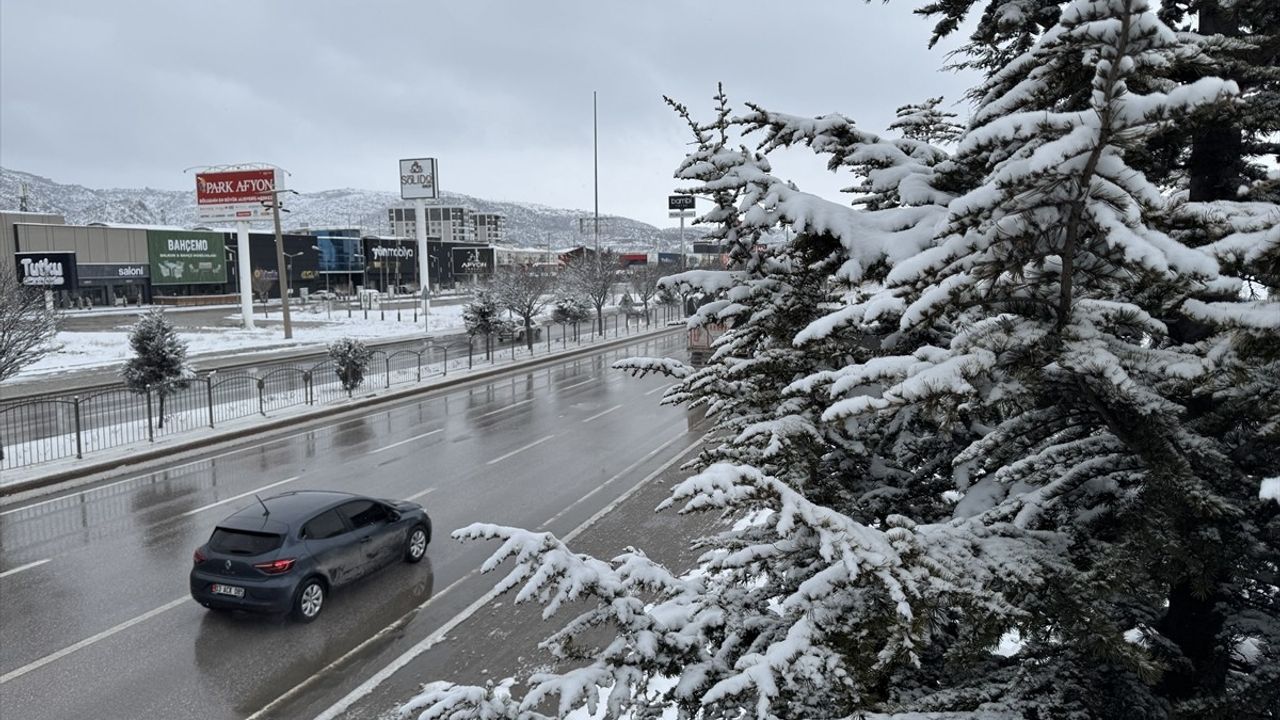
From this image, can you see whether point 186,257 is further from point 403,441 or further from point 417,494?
point 417,494

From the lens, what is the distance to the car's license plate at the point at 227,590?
10078 mm

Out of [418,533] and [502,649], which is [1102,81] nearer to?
[502,649]

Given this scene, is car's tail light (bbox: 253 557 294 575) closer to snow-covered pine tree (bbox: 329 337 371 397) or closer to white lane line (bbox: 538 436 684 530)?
white lane line (bbox: 538 436 684 530)

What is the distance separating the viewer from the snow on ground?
36656 mm

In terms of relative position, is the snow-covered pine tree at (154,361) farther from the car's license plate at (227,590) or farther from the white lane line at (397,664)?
the white lane line at (397,664)

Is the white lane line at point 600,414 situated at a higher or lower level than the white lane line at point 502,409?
lower

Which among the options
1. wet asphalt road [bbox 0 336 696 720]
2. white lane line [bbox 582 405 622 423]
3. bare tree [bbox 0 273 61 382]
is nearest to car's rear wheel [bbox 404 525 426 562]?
wet asphalt road [bbox 0 336 696 720]

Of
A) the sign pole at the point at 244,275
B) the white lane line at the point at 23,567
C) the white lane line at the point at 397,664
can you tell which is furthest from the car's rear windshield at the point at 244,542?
the sign pole at the point at 244,275

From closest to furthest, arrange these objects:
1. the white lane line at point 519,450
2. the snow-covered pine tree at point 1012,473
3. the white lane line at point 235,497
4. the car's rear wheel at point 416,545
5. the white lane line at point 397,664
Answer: the snow-covered pine tree at point 1012,473 → the white lane line at point 397,664 → the car's rear wheel at point 416,545 → the white lane line at point 235,497 → the white lane line at point 519,450

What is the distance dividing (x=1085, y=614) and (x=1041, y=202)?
1491 mm

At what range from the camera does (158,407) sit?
23969 millimetres

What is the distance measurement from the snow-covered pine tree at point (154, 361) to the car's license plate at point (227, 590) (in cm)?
1278

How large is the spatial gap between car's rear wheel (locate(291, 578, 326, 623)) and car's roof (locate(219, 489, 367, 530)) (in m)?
0.88

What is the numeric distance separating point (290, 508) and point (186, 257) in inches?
2848
